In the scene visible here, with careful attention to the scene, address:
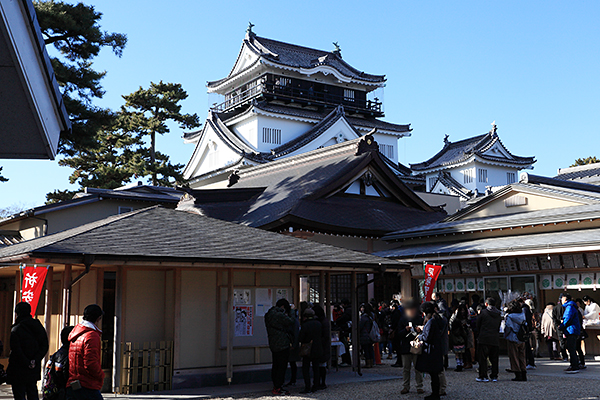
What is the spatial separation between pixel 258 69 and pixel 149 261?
38.9 metres

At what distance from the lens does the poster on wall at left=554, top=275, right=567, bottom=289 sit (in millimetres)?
15898

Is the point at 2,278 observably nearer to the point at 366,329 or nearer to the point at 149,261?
the point at 149,261

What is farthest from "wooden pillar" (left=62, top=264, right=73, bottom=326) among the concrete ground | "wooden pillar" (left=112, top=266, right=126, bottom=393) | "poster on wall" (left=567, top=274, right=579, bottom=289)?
"poster on wall" (left=567, top=274, right=579, bottom=289)

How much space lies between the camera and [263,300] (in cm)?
1249

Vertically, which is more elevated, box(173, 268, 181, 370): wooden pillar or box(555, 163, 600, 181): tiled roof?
box(555, 163, 600, 181): tiled roof

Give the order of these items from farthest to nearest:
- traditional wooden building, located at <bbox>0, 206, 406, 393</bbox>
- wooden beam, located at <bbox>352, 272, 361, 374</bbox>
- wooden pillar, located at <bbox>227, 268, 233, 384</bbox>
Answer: wooden beam, located at <bbox>352, 272, 361, 374</bbox>
wooden pillar, located at <bbox>227, 268, 233, 384</bbox>
traditional wooden building, located at <bbox>0, 206, 406, 393</bbox>

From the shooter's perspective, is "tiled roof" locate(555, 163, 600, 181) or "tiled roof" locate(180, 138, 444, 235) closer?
"tiled roof" locate(180, 138, 444, 235)

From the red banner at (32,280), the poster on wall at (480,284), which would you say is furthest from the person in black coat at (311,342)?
the poster on wall at (480,284)

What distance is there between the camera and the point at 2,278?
570 inches

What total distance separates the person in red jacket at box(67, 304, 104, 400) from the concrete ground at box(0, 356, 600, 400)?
4121mm

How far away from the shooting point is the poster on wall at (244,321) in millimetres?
12055

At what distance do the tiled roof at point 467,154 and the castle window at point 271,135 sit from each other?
14.0m

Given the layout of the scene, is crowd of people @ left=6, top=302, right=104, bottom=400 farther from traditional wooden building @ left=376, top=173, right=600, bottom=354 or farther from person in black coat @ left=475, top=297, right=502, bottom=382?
traditional wooden building @ left=376, top=173, right=600, bottom=354

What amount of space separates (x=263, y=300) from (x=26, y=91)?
8.31 metres
